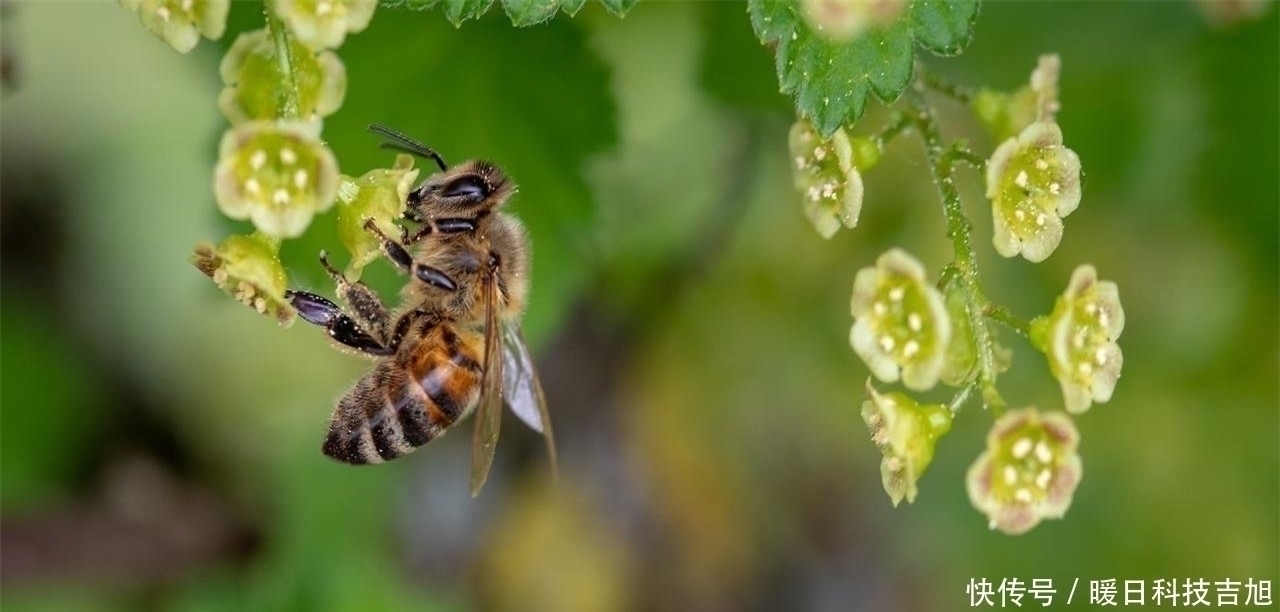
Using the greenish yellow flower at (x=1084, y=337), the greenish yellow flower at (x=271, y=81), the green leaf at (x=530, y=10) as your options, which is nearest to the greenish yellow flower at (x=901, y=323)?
the greenish yellow flower at (x=1084, y=337)

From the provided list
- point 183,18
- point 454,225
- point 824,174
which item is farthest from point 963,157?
point 183,18

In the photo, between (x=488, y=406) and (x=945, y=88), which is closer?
(x=488, y=406)

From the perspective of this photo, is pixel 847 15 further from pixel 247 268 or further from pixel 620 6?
pixel 247 268

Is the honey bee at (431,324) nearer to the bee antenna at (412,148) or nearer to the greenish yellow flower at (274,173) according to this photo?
the bee antenna at (412,148)

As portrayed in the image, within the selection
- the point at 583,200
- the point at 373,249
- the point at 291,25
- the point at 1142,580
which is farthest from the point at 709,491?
the point at 291,25

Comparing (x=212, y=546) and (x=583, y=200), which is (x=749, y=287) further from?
(x=212, y=546)

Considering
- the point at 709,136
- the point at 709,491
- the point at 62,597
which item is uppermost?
the point at 709,136
